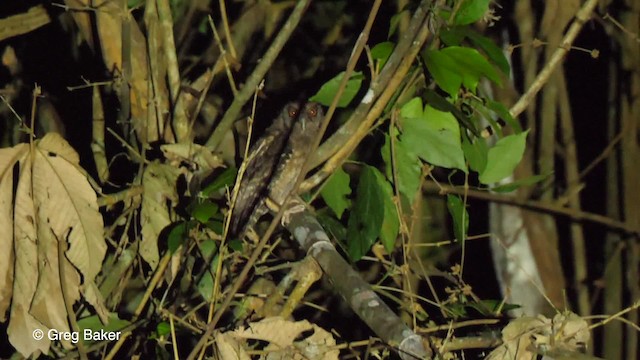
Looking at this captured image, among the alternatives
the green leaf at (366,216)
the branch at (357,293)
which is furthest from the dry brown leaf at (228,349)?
the green leaf at (366,216)

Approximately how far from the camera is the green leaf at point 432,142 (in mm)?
2143

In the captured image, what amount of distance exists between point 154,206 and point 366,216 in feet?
1.69

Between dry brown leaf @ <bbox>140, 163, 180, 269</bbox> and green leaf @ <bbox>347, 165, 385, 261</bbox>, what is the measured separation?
453mm

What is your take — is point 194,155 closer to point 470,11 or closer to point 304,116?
point 470,11

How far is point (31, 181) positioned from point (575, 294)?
9.09 feet

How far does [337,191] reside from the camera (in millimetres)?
2400

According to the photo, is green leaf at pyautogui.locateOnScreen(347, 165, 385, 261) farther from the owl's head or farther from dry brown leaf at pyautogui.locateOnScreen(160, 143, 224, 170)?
the owl's head

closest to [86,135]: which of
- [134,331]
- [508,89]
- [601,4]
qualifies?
[134,331]

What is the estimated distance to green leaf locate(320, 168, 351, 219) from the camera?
7.86 ft

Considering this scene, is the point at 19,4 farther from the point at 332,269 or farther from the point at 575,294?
the point at 575,294

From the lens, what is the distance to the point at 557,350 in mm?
1640

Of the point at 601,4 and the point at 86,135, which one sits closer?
the point at 86,135

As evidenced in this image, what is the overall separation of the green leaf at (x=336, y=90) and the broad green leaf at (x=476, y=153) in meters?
0.30

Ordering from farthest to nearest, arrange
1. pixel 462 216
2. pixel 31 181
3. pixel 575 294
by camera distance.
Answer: pixel 575 294 → pixel 462 216 → pixel 31 181
